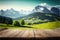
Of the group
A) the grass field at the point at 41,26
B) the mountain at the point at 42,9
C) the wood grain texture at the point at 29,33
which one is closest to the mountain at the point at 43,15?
the mountain at the point at 42,9

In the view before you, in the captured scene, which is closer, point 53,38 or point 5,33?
point 53,38

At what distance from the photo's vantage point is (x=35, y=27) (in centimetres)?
310

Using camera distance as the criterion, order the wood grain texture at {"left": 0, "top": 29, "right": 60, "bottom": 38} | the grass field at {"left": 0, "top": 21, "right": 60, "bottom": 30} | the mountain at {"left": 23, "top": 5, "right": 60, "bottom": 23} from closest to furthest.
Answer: the wood grain texture at {"left": 0, "top": 29, "right": 60, "bottom": 38} < the grass field at {"left": 0, "top": 21, "right": 60, "bottom": 30} < the mountain at {"left": 23, "top": 5, "right": 60, "bottom": 23}

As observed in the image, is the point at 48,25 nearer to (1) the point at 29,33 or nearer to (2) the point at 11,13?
(1) the point at 29,33

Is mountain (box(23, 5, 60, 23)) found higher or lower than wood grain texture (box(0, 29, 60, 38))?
higher

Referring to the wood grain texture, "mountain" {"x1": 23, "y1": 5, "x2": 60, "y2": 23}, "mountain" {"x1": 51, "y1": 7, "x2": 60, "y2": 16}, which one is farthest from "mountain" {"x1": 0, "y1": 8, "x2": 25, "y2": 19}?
"mountain" {"x1": 51, "y1": 7, "x2": 60, "y2": 16}

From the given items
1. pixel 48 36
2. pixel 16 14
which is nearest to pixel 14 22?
pixel 16 14

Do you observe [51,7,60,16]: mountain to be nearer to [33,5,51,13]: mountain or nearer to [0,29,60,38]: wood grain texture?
[33,5,51,13]: mountain

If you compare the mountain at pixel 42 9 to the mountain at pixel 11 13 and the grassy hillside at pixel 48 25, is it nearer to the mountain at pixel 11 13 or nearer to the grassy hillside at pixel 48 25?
the grassy hillside at pixel 48 25

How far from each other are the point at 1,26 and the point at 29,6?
2.51 ft

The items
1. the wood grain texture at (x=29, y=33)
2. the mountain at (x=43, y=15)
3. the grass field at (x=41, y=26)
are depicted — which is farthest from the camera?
the mountain at (x=43, y=15)

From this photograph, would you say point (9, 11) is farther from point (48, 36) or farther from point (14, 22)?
point (48, 36)

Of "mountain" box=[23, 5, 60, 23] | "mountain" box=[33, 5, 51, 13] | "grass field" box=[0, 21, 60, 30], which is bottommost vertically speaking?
"grass field" box=[0, 21, 60, 30]

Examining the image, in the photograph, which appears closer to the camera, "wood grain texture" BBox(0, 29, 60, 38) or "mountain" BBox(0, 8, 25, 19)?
"wood grain texture" BBox(0, 29, 60, 38)
